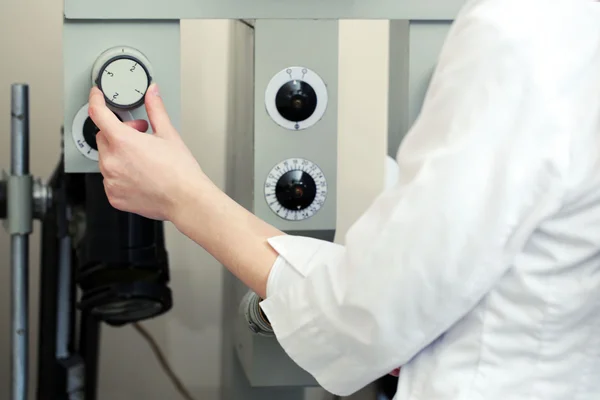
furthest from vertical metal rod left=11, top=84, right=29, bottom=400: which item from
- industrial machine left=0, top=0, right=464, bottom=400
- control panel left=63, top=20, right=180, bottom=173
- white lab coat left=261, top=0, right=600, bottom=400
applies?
white lab coat left=261, top=0, right=600, bottom=400

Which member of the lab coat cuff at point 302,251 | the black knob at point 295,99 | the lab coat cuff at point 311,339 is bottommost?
Answer: the lab coat cuff at point 311,339

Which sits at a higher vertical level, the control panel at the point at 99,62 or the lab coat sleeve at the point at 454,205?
the control panel at the point at 99,62

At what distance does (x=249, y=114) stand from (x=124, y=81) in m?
0.20

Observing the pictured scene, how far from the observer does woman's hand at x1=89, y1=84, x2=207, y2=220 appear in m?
0.67

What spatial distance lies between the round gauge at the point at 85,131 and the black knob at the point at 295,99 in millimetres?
163

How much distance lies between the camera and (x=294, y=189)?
771 millimetres

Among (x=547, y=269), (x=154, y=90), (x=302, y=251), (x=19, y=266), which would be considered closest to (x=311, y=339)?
(x=302, y=251)

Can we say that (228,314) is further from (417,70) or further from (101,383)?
(417,70)

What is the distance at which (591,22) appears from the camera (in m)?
0.53

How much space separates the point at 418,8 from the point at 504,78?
0.98ft

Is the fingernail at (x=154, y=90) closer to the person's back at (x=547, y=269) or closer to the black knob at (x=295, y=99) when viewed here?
the black knob at (x=295, y=99)

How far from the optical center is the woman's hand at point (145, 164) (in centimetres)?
67

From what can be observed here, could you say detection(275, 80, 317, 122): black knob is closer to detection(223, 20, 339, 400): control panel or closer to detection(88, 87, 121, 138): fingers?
detection(223, 20, 339, 400): control panel

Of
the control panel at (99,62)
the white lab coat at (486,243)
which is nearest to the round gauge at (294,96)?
the control panel at (99,62)
